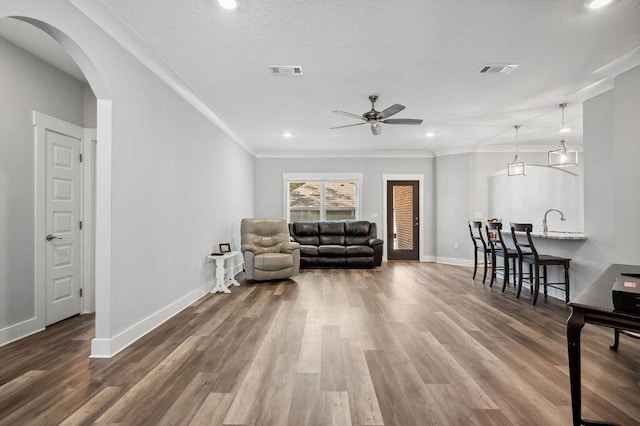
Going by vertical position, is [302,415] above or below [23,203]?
below

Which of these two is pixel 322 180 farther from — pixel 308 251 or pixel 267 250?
pixel 267 250

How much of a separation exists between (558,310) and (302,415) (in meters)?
3.67

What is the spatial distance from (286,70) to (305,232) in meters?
4.53

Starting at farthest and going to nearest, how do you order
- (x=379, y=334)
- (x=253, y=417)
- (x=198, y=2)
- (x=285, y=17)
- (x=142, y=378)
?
→ (x=379, y=334) → (x=285, y=17) → (x=198, y=2) → (x=142, y=378) → (x=253, y=417)

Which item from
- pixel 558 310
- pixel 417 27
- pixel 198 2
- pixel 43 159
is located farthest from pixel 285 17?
pixel 558 310

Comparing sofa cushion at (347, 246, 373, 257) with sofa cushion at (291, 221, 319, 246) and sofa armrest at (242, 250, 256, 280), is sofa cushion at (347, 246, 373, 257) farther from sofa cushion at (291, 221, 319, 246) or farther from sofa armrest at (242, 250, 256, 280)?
sofa armrest at (242, 250, 256, 280)

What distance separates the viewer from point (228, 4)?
2393 millimetres

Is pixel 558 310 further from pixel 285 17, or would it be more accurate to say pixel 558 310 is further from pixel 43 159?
pixel 43 159

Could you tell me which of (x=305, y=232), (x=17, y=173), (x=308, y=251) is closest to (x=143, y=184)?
(x=17, y=173)

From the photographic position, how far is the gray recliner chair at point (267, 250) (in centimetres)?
542

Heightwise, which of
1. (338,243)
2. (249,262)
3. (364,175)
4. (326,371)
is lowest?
(326,371)

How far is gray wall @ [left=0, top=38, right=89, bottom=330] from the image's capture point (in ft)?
9.46

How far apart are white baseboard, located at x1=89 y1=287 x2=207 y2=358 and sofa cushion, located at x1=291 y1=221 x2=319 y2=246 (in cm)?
362

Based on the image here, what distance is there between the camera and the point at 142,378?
2234 mm
